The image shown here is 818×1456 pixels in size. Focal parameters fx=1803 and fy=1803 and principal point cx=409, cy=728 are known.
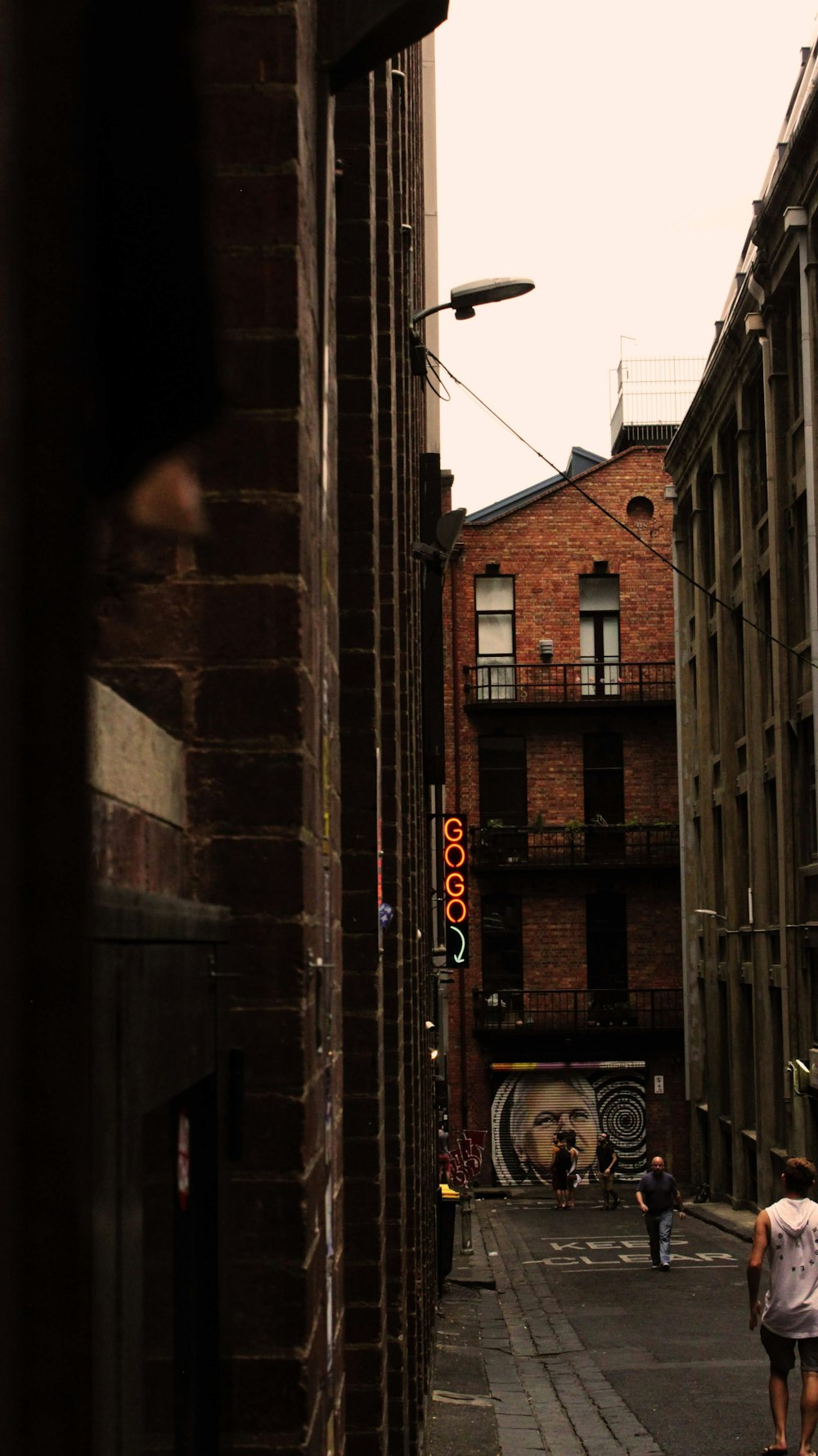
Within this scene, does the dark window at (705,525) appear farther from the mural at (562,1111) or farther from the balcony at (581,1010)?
the mural at (562,1111)

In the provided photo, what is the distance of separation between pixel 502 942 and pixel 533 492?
42.7 ft

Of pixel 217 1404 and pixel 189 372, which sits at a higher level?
pixel 189 372

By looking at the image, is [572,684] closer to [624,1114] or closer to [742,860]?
[742,860]

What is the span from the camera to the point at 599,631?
45844mm

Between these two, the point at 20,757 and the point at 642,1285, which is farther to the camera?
A: the point at 642,1285

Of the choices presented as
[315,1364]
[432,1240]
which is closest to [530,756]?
[432,1240]

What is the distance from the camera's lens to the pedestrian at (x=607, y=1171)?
38.5m

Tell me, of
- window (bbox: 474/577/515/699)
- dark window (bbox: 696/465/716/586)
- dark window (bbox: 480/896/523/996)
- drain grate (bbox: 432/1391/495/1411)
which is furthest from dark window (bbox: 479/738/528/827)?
drain grate (bbox: 432/1391/495/1411)

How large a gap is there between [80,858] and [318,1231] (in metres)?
2.31

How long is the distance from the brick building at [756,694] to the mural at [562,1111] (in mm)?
2039

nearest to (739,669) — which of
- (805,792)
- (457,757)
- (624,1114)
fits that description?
(805,792)

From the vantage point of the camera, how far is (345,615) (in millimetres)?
5992

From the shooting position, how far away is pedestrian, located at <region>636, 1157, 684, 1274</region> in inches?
930

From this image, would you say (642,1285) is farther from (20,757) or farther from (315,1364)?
(20,757)
